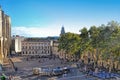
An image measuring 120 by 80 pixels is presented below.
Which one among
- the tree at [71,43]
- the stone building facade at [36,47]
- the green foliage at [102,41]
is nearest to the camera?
the green foliage at [102,41]

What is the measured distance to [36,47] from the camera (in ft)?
496

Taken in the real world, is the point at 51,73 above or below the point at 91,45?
below

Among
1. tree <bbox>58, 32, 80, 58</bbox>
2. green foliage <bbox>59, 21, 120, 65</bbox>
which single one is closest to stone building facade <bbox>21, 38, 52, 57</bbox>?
tree <bbox>58, 32, 80, 58</bbox>

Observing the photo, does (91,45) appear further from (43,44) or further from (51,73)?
(43,44)

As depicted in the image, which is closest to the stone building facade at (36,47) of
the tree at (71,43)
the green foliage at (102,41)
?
the tree at (71,43)

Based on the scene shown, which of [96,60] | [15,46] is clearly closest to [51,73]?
[96,60]

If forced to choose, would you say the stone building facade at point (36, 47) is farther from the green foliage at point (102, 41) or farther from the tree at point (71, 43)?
the green foliage at point (102, 41)

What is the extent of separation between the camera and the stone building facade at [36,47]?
494 ft

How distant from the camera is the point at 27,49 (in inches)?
5925

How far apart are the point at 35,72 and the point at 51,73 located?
11.7ft

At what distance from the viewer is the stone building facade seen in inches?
5925

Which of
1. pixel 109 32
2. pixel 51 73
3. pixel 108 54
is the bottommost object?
pixel 51 73

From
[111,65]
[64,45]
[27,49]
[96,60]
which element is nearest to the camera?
[111,65]

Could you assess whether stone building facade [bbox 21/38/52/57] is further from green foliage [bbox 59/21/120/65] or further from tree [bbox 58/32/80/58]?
green foliage [bbox 59/21/120/65]
